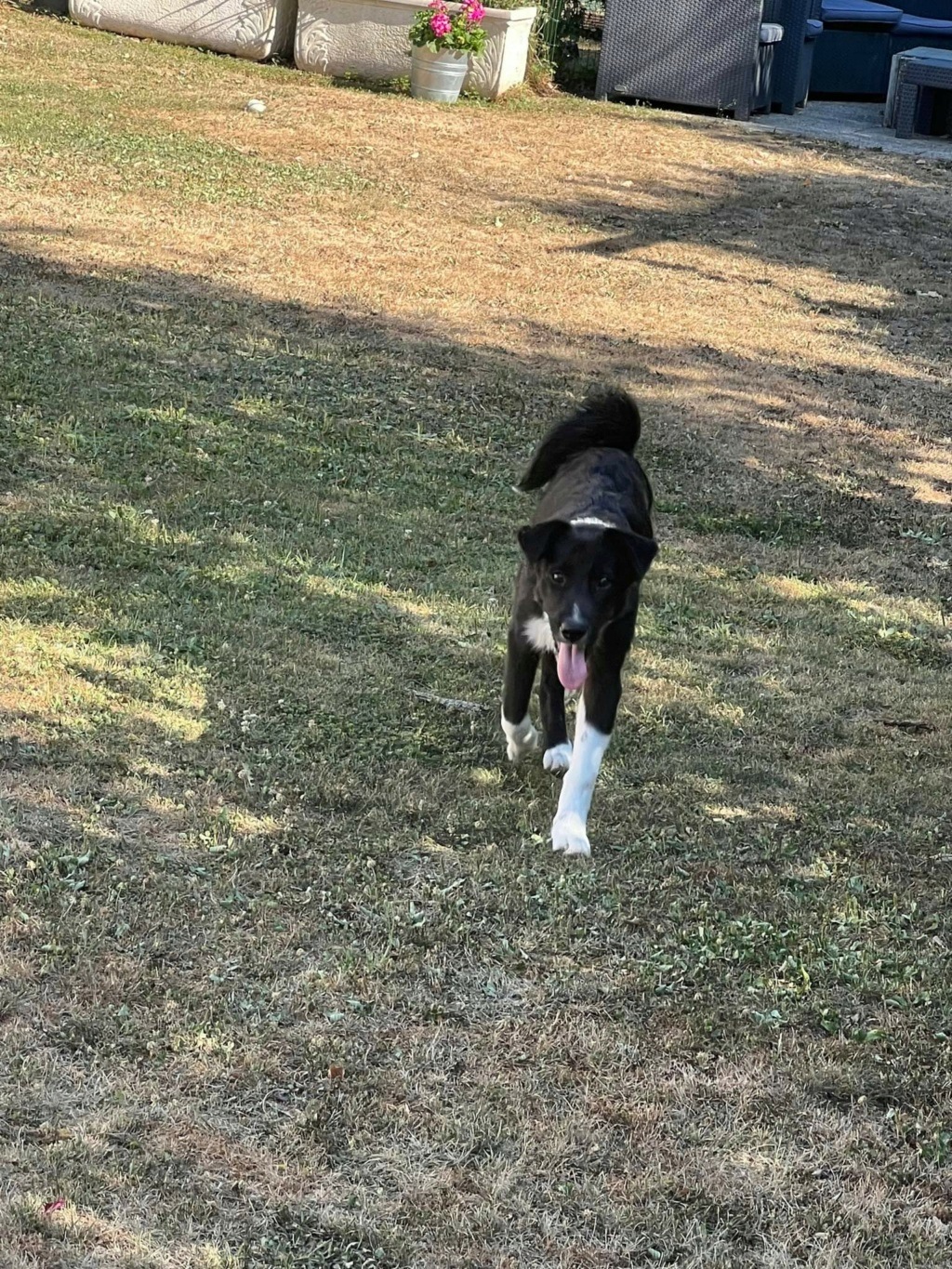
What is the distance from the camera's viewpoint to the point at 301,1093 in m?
3.07

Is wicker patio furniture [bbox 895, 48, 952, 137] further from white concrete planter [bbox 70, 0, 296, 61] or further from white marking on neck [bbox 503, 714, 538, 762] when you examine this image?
white marking on neck [bbox 503, 714, 538, 762]

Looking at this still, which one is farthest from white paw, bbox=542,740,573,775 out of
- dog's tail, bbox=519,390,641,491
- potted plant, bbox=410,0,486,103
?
potted plant, bbox=410,0,486,103

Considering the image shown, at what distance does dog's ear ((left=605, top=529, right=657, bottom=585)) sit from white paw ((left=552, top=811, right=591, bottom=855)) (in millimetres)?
667

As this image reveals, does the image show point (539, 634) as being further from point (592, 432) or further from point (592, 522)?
point (592, 432)

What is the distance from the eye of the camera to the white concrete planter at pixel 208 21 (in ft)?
48.9

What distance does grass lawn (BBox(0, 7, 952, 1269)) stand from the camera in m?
2.91

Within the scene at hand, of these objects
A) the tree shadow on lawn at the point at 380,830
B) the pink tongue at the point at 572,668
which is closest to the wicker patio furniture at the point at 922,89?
the tree shadow on lawn at the point at 380,830

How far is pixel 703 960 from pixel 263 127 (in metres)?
10.5

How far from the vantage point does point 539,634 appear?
13.8 ft

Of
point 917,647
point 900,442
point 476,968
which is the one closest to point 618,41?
point 900,442

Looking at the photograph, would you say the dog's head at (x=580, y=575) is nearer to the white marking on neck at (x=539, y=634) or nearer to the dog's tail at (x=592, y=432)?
the white marking on neck at (x=539, y=634)

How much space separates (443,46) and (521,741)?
10893mm

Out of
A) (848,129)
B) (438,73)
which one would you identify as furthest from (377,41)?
(848,129)

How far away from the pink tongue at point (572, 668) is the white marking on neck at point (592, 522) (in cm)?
32
